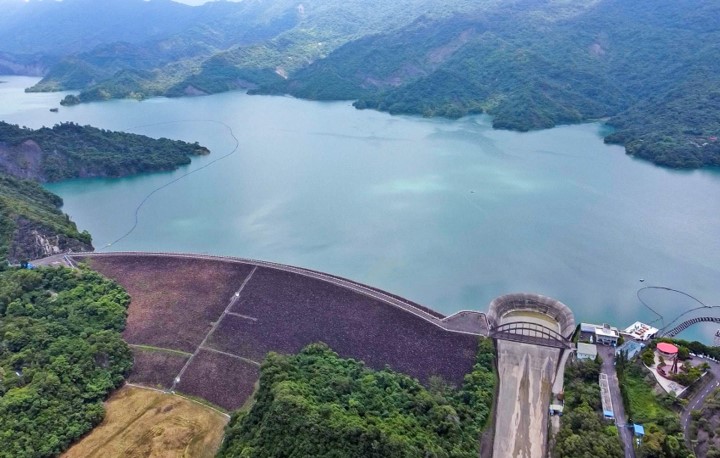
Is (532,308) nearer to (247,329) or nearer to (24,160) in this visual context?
(247,329)

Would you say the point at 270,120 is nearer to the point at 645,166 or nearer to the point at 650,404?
the point at 645,166

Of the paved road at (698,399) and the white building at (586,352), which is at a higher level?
the white building at (586,352)

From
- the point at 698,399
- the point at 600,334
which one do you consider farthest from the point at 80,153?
the point at 698,399

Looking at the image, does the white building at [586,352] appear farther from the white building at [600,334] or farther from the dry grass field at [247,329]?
the dry grass field at [247,329]

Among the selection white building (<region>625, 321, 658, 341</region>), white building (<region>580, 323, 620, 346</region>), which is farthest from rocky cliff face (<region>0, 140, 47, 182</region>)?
white building (<region>625, 321, 658, 341</region>)


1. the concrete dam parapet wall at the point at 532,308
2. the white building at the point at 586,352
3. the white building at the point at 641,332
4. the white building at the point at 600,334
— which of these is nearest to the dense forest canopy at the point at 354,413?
the concrete dam parapet wall at the point at 532,308

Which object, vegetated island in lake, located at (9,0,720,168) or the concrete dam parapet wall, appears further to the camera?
vegetated island in lake, located at (9,0,720,168)

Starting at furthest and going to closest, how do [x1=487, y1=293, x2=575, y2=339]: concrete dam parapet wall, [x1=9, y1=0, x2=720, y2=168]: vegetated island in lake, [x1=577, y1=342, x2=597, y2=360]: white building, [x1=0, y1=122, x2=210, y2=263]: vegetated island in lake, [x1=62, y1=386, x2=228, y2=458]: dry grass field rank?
[x1=9, y1=0, x2=720, y2=168]: vegetated island in lake → [x1=0, y1=122, x2=210, y2=263]: vegetated island in lake → [x1=487, y1=293, x2=575, y2=339]: concrete dam parapet wall → [x1=577, y1=342, x2=597, y2=360]: white building → [x1=62, y1=386, x2=228, y2=458]: dry grass field

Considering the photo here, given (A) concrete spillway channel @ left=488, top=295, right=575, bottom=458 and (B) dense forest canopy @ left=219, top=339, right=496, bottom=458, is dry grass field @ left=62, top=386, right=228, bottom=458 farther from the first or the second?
(A) concrete spillway channel @ left=488, top=295, right=575, bottom=458
